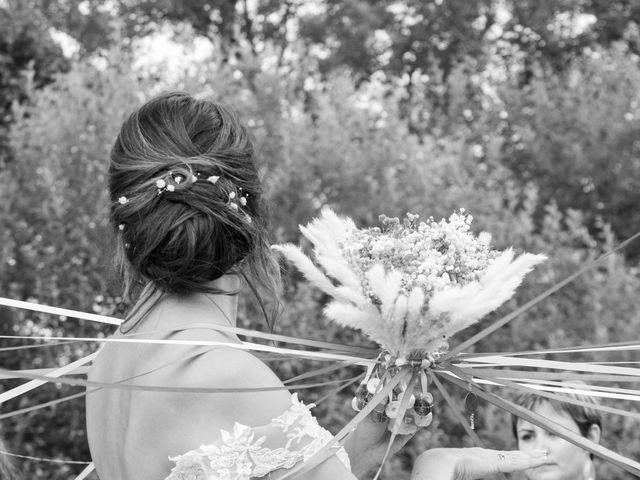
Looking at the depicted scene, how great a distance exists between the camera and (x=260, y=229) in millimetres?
2266

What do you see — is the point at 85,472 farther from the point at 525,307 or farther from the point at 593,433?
the point at 593,433

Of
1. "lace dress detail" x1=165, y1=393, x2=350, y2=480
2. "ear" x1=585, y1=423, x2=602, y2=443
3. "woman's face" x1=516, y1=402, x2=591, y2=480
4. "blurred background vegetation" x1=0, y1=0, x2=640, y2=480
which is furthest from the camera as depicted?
"blurred background vegetation" x1=0, y1=0, x2=640, y2=480

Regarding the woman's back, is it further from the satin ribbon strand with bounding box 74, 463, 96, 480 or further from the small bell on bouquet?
the satin ribbon strand with bounding box 74, 463, 96, 480

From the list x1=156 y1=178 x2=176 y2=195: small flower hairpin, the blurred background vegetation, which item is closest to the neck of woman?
x1=156 y1=178 x2=176 y2=195: small flower hairpin

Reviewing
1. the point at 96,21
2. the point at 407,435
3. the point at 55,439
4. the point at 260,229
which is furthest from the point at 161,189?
the point at 96,21

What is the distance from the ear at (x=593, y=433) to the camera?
373 cm

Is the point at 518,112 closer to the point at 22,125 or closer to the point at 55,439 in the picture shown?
the point at 22,125

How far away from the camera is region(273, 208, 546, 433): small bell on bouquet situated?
1988 millimetres

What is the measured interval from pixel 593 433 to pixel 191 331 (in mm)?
2289

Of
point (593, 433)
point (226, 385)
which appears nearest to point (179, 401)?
point (226, 385)

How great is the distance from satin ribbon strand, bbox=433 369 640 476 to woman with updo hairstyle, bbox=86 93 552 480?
0.13 metres

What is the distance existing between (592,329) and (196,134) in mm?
4635

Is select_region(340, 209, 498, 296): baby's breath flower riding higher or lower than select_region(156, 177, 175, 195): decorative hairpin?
lower

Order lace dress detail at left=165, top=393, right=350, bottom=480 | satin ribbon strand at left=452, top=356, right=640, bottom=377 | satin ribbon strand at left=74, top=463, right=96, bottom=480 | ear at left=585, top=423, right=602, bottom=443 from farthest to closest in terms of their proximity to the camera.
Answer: ear at left=585, top=423, right=602, bottom=443
satin ribbon strand at left=74, top=463, right=96, bottom=480
satin ribbon strand at left=452, top=356, right=640, bottom=377
lace dress detail at left=165, top=393, right=350, bottom=480
